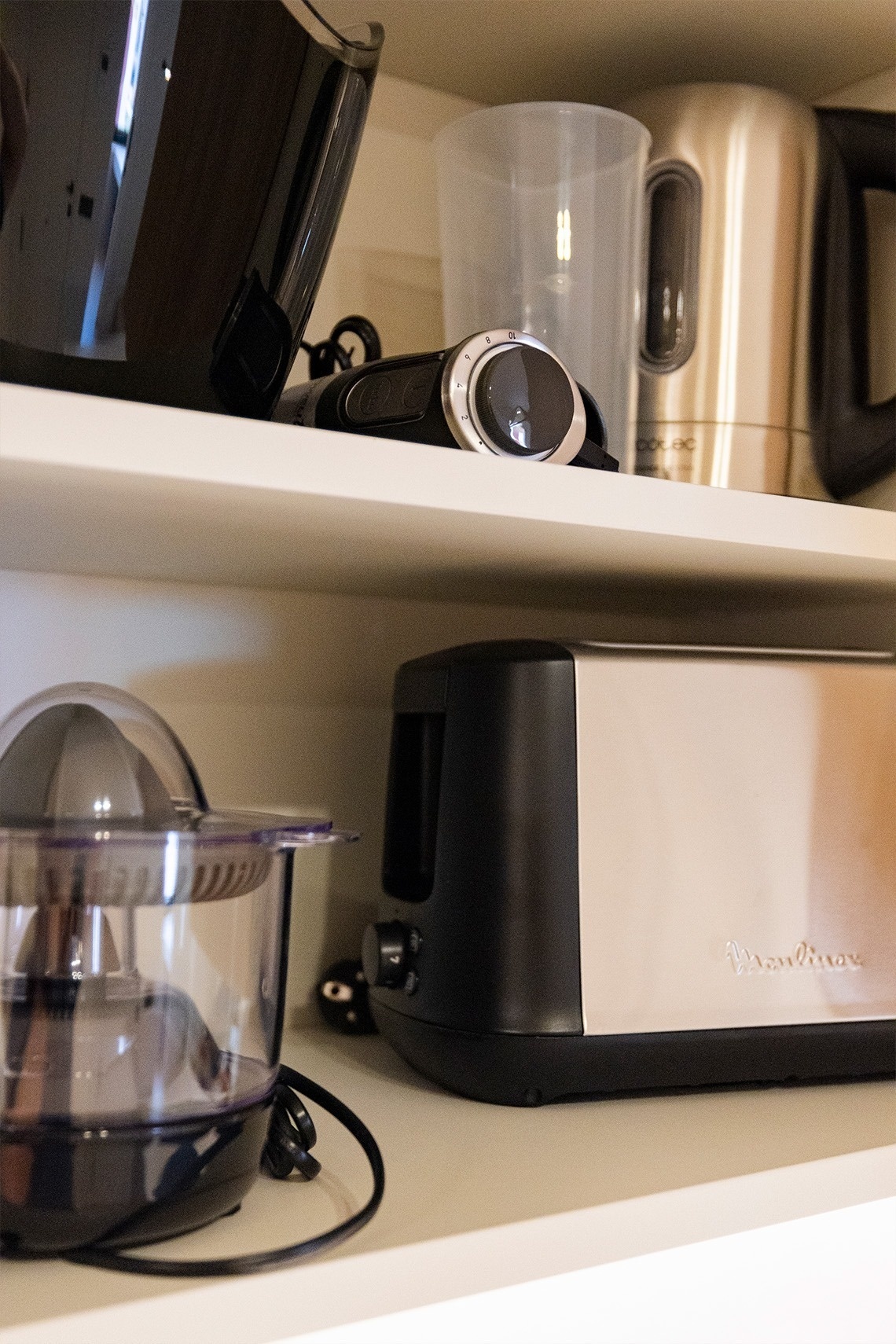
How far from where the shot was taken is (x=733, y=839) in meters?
0.68

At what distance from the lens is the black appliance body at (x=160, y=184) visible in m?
0.45

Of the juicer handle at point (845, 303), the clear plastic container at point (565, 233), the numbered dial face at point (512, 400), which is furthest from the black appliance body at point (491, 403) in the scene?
the juicer handle at point (845, 303)

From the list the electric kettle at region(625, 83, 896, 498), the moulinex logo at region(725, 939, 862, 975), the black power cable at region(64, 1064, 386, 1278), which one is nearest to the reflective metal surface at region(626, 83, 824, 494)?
the electric kettle at region(625, 83, 896, 498)

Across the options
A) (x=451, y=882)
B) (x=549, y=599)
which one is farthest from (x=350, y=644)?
(x=451, y=882)

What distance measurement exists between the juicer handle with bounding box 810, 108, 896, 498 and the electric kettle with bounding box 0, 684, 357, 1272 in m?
0.44

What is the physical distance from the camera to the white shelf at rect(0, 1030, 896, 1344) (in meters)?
0.42

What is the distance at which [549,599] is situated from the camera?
91cm

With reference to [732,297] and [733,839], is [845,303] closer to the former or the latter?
[732,297]

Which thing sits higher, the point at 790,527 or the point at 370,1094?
the point at 790,527

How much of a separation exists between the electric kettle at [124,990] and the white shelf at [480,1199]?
0.7 inches

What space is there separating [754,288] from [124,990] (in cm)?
54

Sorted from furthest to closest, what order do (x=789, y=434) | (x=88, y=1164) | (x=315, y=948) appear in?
(x=315, y=948) → (x=789, y=434) → (x=88, y=1164)

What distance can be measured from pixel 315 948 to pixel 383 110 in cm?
61

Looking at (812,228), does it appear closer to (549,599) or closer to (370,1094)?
(549,599)
